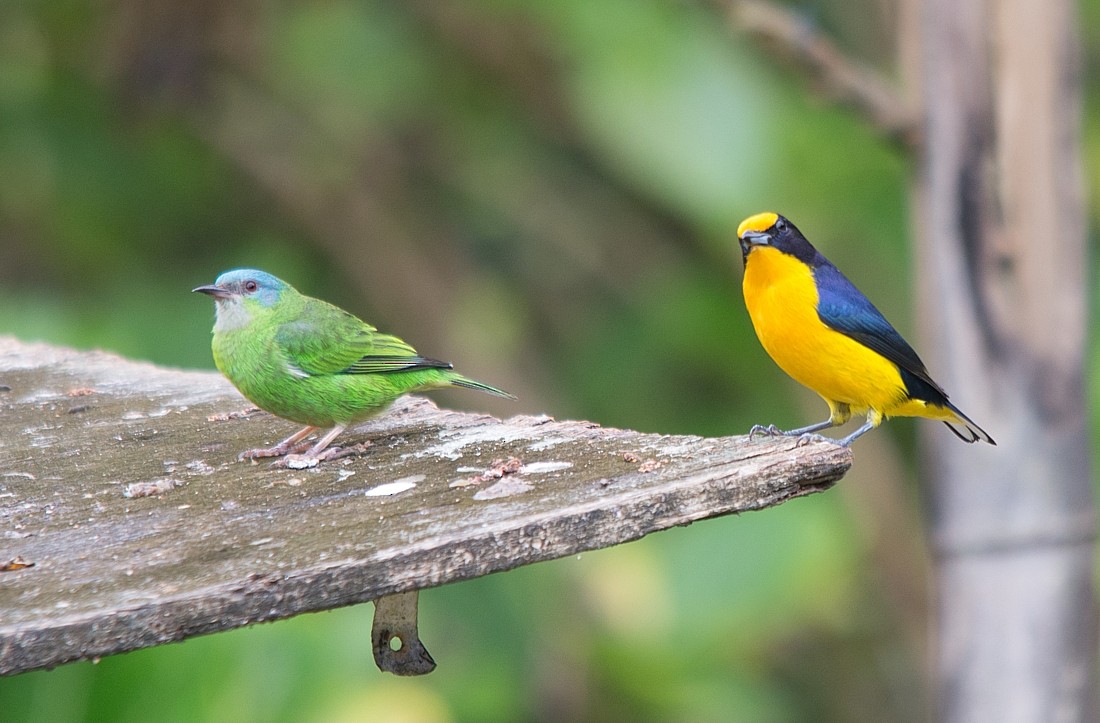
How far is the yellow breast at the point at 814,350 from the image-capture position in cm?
421

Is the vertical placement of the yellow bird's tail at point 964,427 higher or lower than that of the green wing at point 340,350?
higher

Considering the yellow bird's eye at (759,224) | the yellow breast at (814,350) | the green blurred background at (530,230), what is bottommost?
the yellow breast at (814,350)

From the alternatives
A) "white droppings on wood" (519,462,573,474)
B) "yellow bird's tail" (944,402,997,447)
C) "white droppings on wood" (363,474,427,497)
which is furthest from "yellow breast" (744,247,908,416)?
"white droppings on wood" (363,474,427,497)

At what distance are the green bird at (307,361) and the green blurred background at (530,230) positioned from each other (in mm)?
3060

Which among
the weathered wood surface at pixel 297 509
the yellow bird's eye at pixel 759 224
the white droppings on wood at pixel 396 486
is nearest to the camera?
the weathered wood surface at pixel 297 509

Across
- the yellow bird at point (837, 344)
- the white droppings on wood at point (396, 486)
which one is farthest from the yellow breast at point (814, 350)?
the white droppings on wood at point (396, 486)

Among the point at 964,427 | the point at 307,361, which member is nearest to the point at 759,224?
the point at 964,427

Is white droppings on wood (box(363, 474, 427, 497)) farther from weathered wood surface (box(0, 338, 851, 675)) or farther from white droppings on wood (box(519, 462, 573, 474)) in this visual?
white droppings on wood (box(519, 462, 573, 474))

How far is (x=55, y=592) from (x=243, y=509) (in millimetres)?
544

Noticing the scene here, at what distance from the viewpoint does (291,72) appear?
29.5 ft

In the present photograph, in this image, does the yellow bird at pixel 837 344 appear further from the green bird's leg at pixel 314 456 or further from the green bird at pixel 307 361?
the green bird's leg at pixel 314 456

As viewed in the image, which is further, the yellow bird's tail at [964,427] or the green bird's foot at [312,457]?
the yellow bird's tail at [964,427]

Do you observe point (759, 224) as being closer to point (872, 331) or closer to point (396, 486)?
point (872, 331)

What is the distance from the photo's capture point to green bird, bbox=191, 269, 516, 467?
3.45 meters
